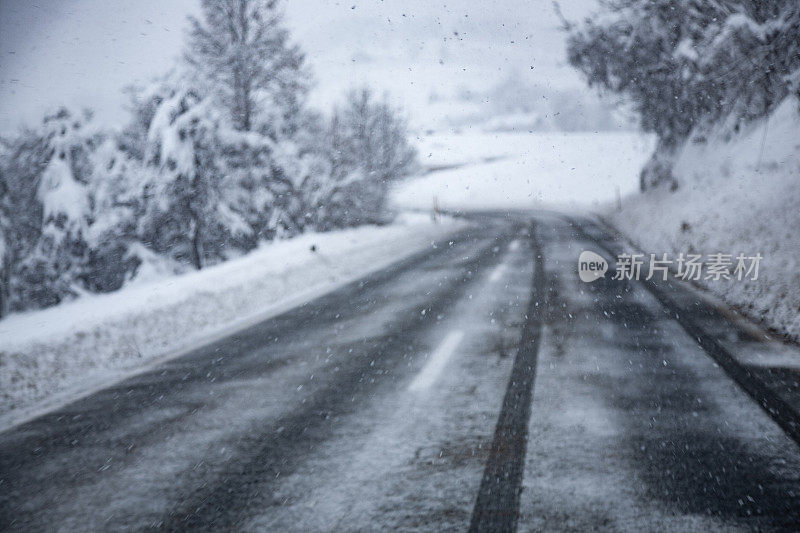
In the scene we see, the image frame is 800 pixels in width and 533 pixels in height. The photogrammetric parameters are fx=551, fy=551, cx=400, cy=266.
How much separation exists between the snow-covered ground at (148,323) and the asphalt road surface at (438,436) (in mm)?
624

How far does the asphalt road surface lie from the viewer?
2934 millimetres

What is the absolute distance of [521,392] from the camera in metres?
4.54

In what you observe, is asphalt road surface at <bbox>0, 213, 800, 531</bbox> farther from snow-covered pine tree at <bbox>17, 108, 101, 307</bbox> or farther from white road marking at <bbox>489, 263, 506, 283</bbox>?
snow-covered pine tree at <bbox>17, 108, 101, 307</bbox>

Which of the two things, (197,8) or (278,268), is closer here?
(278,268)

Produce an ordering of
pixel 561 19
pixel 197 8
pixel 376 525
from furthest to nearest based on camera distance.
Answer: pixel 197 8 → pixel 561 19 → pixel 376 525

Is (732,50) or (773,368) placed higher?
(732,50)

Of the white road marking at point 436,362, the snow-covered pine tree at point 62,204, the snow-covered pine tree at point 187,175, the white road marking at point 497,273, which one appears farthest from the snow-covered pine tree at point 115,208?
the white road marking at point 436,362

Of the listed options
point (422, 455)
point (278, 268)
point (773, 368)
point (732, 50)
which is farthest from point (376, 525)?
point (732, 50)

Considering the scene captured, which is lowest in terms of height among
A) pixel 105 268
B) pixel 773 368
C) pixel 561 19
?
pixel 105 268

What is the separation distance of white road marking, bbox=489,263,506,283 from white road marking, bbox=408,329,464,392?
12.6 ft

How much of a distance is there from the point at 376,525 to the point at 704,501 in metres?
1.71

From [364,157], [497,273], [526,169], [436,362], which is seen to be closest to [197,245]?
[497,273]

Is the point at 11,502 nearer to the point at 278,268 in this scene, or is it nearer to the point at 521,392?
the point at 521,392

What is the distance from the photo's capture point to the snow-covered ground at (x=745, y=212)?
23.8 feet
